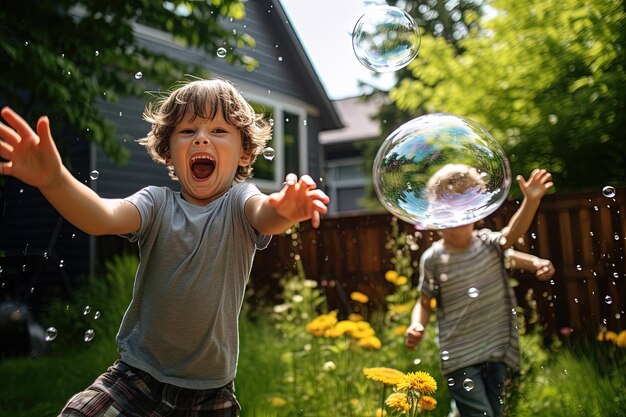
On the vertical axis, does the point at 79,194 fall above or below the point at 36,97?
below

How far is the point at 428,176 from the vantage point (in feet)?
7.72

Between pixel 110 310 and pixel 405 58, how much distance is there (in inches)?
92.5

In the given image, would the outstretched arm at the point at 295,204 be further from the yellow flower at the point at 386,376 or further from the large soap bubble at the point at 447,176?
the large soap bubble at the point at 447,176

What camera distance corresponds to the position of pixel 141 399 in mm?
1578

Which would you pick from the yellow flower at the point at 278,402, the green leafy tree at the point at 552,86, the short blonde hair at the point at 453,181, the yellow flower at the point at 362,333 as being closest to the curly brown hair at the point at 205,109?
the short blonde hair at the point at 453,181

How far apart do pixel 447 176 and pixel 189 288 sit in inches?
44.6

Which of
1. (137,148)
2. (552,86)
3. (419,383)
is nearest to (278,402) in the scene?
(419,383)

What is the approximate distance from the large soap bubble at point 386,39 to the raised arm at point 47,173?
1.70 metres

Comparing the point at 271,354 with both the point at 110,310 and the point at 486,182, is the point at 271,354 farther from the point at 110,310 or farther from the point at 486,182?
the point at 486,182

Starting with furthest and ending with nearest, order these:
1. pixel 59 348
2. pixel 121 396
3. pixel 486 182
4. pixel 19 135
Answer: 1. pixel 59 348
2. pixel 486 182
3. pixel 121 396
4. pixel 19 135

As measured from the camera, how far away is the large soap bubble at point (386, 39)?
113 inches

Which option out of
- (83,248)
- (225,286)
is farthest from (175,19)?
(225,286)

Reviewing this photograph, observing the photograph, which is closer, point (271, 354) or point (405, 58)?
point (405, 58)

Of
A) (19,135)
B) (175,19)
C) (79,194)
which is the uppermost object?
(175,19)
